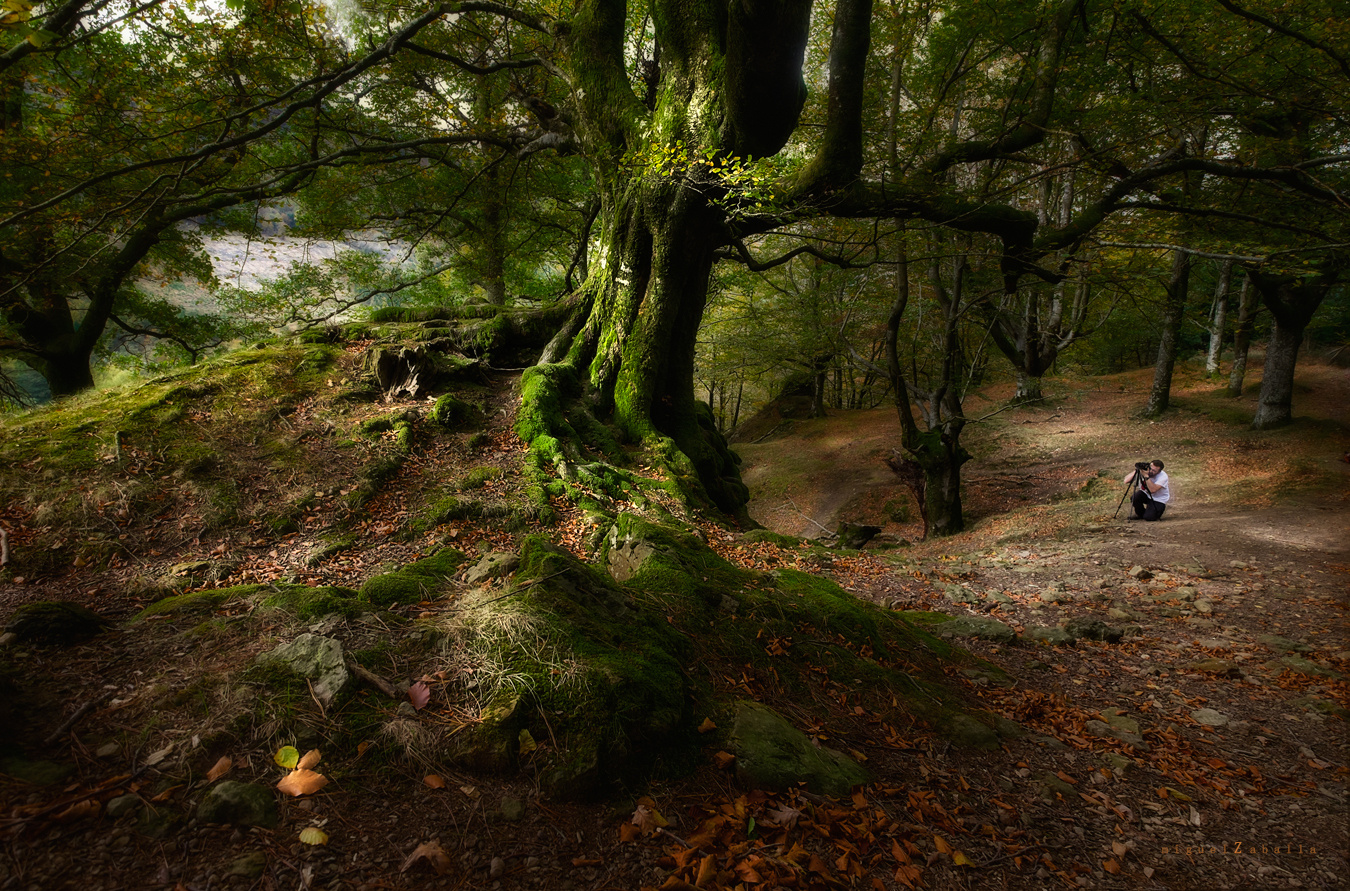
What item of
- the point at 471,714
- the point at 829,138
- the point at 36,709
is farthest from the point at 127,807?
the point at 829,138

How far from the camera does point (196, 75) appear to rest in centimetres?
820

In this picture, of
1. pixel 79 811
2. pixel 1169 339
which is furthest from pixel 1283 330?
pixel 79 811

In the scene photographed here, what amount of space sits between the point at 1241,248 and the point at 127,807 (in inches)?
400

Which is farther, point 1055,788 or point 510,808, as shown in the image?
point 1055,788

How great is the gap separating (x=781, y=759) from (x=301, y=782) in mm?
1869

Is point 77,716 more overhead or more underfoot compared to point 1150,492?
more overhead

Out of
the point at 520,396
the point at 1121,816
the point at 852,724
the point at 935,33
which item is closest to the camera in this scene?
the point at 1121,816

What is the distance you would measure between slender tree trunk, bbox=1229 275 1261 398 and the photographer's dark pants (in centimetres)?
863

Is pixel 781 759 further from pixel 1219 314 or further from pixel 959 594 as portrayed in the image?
pixel 1219 314

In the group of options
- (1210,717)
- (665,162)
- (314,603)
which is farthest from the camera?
(665,162)

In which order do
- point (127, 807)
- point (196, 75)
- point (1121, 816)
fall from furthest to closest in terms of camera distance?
point (196, 75)
point (1121, 816)
point (127, 807)

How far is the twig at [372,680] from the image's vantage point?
2.18m

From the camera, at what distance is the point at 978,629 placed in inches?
184

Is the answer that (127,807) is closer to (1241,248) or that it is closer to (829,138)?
(829,138)
